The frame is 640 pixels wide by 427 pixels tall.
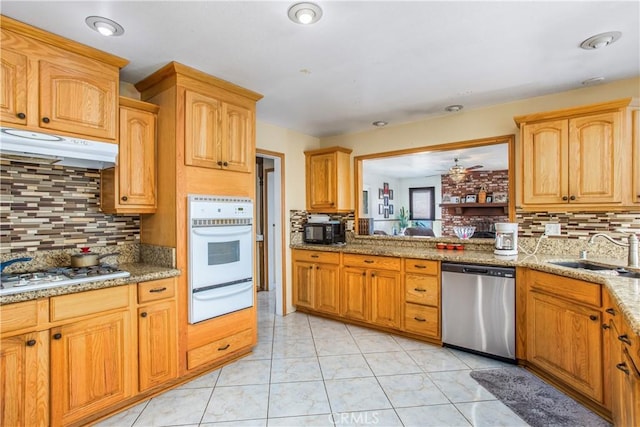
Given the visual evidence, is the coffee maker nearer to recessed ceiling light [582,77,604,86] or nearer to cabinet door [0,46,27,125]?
recessed ceiling light [582,77,604,86]

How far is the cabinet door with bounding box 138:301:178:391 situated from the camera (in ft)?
6.98

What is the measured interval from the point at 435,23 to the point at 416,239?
8.00 ft

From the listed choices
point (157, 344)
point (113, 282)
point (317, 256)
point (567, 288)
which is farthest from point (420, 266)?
point (113, 282)

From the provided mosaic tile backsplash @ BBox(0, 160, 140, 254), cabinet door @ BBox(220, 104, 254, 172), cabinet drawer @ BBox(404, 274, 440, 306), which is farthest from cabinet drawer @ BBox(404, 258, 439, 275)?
mosaic tile backsplash @ BBox(0, 160, 140, 254)

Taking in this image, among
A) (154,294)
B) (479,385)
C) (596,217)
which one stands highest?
(596,217)

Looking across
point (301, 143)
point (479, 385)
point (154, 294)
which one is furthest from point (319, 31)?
point (479, 385)

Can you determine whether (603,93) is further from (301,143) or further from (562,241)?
(301,143)

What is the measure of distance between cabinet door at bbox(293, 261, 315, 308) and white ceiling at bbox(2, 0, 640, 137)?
6.71 feet

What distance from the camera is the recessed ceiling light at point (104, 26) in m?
1.79

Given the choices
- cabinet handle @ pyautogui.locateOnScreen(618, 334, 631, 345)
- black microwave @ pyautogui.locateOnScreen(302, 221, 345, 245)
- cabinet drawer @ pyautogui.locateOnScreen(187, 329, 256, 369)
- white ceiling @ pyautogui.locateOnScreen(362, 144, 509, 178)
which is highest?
white ceiling @ pyautogui.locateOnScreen(362, 144, 509, 178)

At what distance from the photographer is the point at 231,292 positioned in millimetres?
2654

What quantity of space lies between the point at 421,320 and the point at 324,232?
151cm

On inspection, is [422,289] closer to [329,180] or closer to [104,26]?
[329,180]

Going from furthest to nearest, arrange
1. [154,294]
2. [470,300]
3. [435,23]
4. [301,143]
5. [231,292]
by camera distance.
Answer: [301,143], [470,300], [231,292], [154,294], [435,23]
